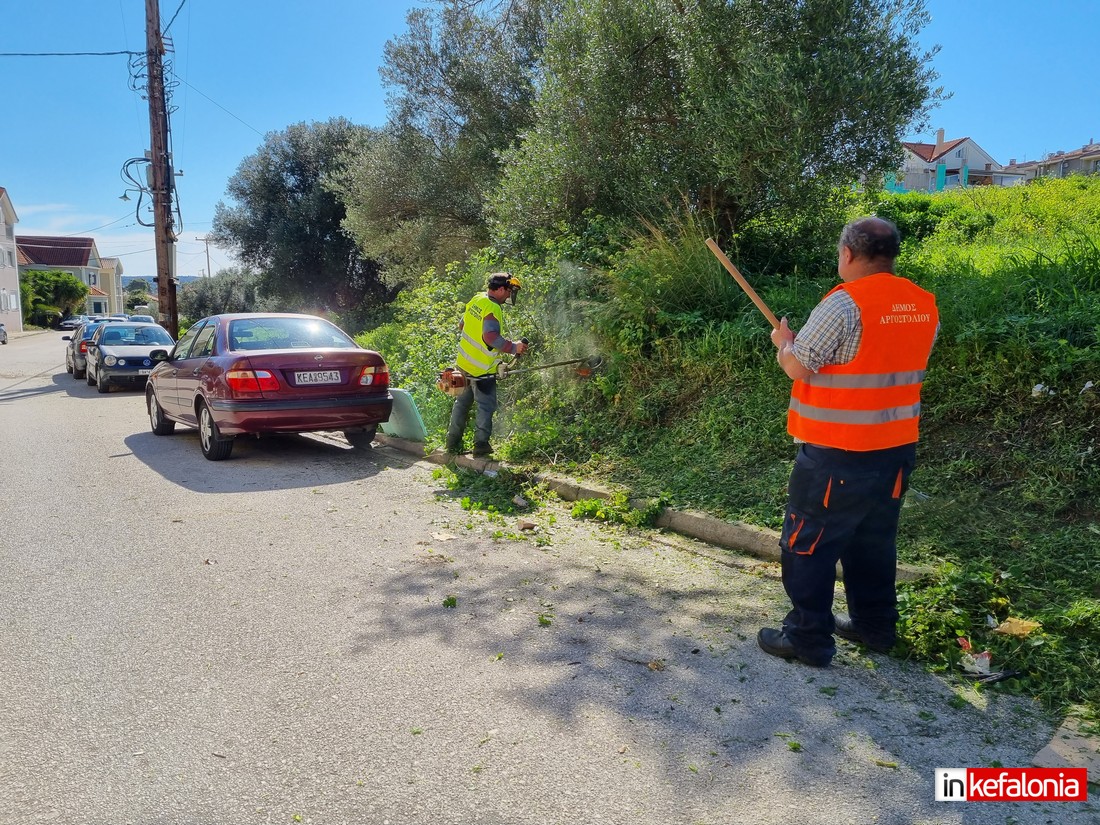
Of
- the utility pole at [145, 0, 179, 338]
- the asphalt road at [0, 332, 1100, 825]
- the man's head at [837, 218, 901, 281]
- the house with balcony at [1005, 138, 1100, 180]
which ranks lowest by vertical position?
the asphalt road at [0, 332, 1100, 825]

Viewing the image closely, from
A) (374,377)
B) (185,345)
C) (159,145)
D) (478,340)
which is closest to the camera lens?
(478,340)

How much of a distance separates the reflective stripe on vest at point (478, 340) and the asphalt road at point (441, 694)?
7.29ft

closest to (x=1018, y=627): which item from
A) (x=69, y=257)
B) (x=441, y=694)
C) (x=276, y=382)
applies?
(x=441, y=694)

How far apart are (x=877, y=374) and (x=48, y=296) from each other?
69.2 m

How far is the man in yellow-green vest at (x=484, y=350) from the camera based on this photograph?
299 inches

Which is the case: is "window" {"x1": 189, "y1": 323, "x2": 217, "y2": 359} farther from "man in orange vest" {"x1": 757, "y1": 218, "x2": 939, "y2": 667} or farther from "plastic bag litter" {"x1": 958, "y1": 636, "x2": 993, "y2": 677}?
"plastic bag litter" {"x1": 958, "y1": 636, "x2": 993, "y2": 677}

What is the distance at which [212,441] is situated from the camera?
28.3 ft

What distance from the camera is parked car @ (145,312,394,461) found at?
26.9ft

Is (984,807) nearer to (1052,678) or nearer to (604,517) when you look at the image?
(1052,678)

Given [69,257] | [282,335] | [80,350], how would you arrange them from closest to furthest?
[282,335] < [80,350] < [69,257]

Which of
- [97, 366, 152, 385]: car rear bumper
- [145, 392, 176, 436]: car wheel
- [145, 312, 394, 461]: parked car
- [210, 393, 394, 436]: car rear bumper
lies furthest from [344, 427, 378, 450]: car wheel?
[97, 366, 152, 385]: car rear bumper

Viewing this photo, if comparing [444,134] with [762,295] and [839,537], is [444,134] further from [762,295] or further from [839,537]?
[839,537]

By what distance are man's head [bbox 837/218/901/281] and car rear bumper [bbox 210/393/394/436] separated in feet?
20.0

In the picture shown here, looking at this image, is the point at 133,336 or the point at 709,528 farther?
the point at 133,336
